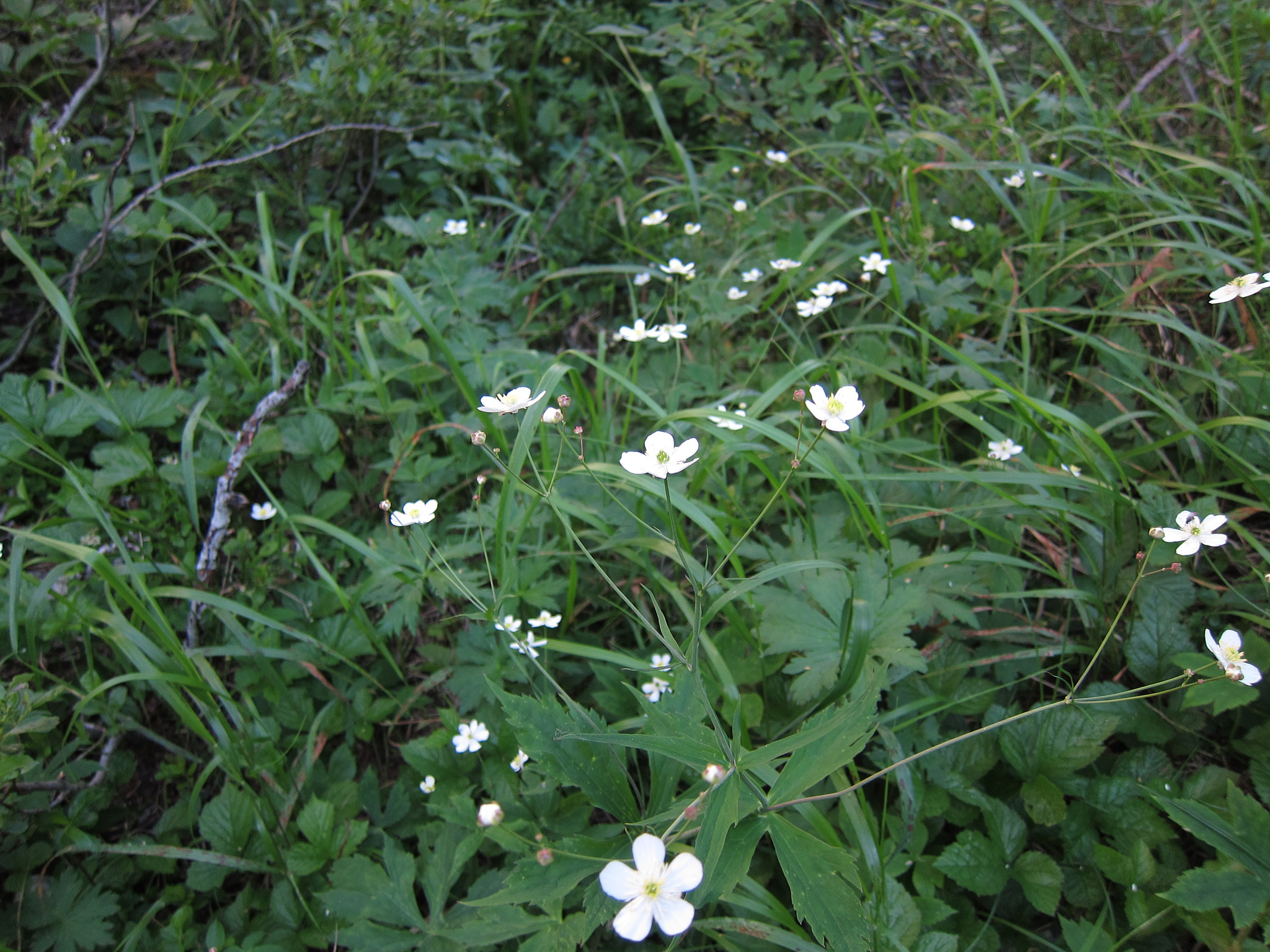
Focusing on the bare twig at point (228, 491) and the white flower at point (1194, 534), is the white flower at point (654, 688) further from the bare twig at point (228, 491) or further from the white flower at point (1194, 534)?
the bare twig at point (228, 491)

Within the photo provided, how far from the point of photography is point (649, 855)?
0.89 meters

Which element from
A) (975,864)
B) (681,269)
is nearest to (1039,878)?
(975,864)

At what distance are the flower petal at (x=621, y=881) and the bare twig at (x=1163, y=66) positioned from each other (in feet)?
12.6

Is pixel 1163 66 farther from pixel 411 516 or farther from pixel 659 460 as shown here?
pixel 411 516

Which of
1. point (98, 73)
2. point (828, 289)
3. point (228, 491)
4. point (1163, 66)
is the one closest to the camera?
point (228, 491)

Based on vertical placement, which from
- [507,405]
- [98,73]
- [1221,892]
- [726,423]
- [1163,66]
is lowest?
[1221,892]

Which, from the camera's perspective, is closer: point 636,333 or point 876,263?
point 636,333

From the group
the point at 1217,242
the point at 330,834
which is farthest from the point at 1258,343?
the point at 330,834

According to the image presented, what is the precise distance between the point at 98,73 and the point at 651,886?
374 cm

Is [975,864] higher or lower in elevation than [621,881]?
lower

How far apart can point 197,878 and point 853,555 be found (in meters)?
1.77

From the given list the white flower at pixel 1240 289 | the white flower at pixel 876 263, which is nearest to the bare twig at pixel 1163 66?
the white flower at pixel 876 263

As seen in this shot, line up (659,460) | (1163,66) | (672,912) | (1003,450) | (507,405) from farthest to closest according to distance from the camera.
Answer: (1163,66)
(1003,450)
(507,405)
(659,460)
(672,912)

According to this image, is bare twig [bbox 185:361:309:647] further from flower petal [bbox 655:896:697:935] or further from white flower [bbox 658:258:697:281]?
flower petal [bbox 655:896:697:935]
